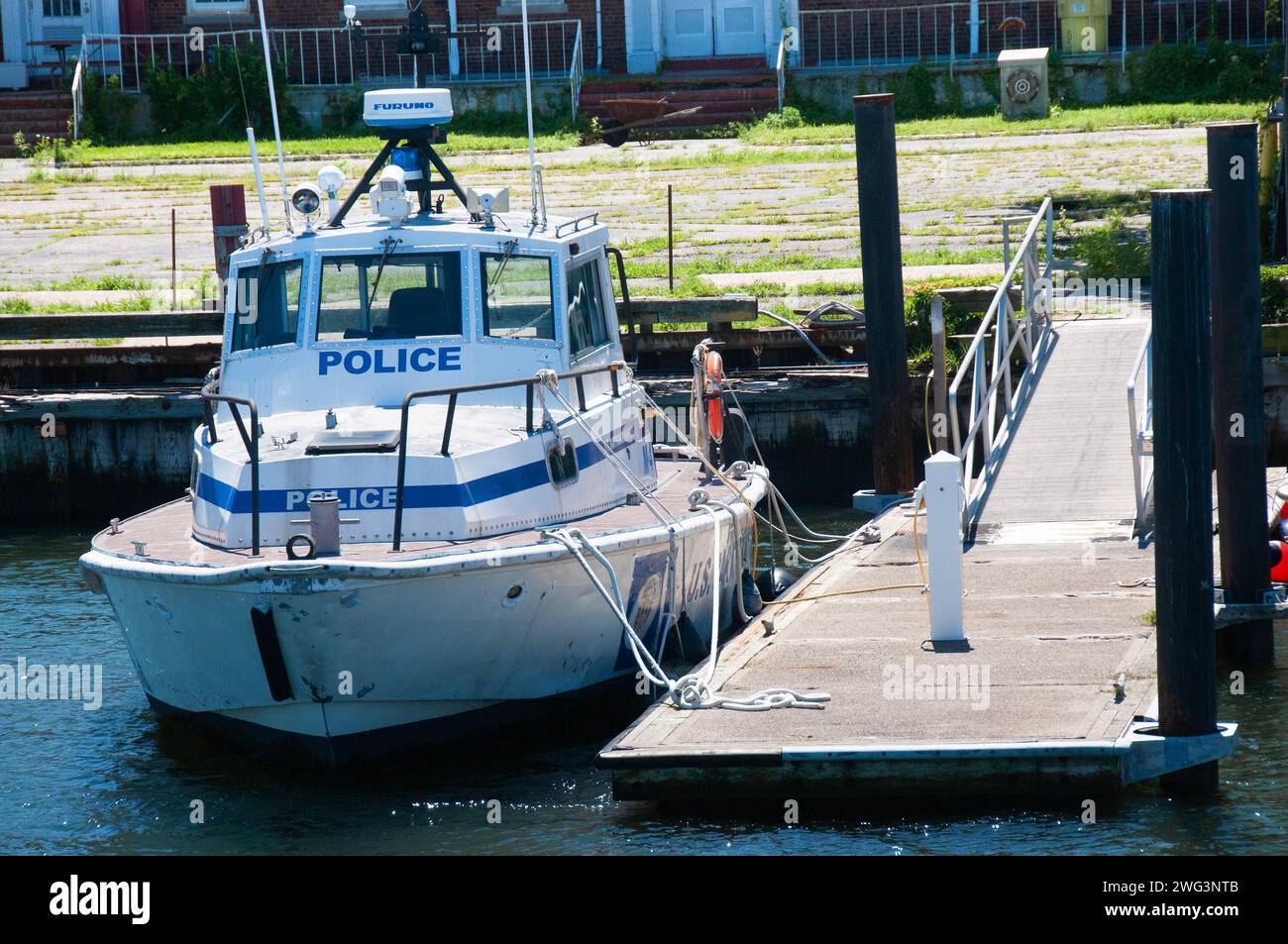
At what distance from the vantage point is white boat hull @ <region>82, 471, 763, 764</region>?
354 inches

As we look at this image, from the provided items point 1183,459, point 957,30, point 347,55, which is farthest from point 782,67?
point 1183,459

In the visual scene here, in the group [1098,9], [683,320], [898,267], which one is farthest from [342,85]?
[898,267]

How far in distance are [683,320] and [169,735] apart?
733 centimetres

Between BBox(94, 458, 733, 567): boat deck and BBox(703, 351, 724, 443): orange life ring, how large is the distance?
0.48 metres

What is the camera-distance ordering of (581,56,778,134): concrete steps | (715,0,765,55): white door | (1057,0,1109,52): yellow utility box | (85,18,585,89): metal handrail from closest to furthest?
(581,56,778,134): concrete steps
(1057,0,1109,52): yellow utility box
(715,0,765,55): white door
(85,18,585,89): metal handrail

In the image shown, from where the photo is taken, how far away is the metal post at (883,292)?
1368 cm

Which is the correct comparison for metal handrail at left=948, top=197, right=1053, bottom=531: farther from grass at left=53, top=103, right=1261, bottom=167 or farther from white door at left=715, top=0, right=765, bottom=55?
white door at left=715, top=0, right=765, bottom=55

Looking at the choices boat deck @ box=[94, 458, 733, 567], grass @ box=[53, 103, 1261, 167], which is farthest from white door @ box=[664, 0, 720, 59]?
boat deck @ box=[94, 458, 733, 567]

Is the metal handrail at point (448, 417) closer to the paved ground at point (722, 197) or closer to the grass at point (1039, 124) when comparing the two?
the paved ground at point (722, 197)

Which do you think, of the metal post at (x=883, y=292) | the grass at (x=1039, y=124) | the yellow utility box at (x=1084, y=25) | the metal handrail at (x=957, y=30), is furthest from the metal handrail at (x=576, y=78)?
the metal post at (x=883, y=292)

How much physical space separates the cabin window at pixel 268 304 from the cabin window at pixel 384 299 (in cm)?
21

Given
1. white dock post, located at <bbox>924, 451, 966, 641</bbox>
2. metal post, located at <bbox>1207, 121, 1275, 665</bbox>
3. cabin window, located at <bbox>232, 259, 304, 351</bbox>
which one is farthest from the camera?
cabin window, located at <bbox>232, 259, 304, 351</bbox>

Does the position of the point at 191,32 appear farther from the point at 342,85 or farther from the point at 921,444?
the point at 921,444

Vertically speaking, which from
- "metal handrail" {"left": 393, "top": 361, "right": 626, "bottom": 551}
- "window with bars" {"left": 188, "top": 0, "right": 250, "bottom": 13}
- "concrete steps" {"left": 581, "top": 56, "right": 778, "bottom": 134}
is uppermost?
"window with bars" {"left": 188, "top": 0, "right": 250, "bottom": 13}
